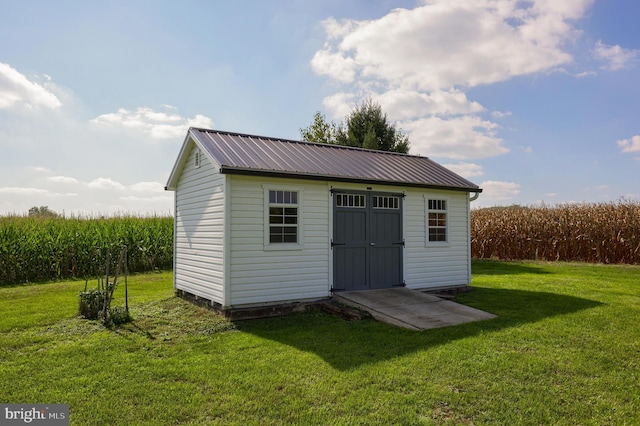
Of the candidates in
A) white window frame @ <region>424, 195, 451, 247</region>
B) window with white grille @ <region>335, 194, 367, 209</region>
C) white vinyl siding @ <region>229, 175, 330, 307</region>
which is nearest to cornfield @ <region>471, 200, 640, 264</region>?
white window frame @ <region>424, 195, 451, 247</region>

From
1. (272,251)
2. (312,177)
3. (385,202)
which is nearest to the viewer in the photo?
(272,251)

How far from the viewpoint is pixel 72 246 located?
15.9 metres

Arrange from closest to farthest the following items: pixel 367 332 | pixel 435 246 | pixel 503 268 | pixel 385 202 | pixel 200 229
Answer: pixel 367 332, pixel 200 229, pixel 385 202, pixel 435 246, pixel 503 268

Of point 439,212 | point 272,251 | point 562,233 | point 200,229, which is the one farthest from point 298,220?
point 562,233

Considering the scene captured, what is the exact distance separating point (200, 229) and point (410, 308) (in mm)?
4943

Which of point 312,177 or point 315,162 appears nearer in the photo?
point 312,177

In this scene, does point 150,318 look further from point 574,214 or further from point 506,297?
point 574,214

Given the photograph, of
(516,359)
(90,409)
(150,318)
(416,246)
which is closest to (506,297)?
(416,246)

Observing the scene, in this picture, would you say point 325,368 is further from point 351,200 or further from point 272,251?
point 351,200

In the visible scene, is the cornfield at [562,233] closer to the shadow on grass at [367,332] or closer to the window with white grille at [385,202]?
the shadow on grass at [367,332]

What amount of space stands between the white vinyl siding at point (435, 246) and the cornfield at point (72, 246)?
10304 mm

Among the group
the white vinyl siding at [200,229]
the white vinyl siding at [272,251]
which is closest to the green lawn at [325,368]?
the white vinyl siding at [272,251]

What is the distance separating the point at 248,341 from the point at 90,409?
273cm

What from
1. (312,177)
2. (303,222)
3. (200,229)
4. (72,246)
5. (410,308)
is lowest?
(410,308)
